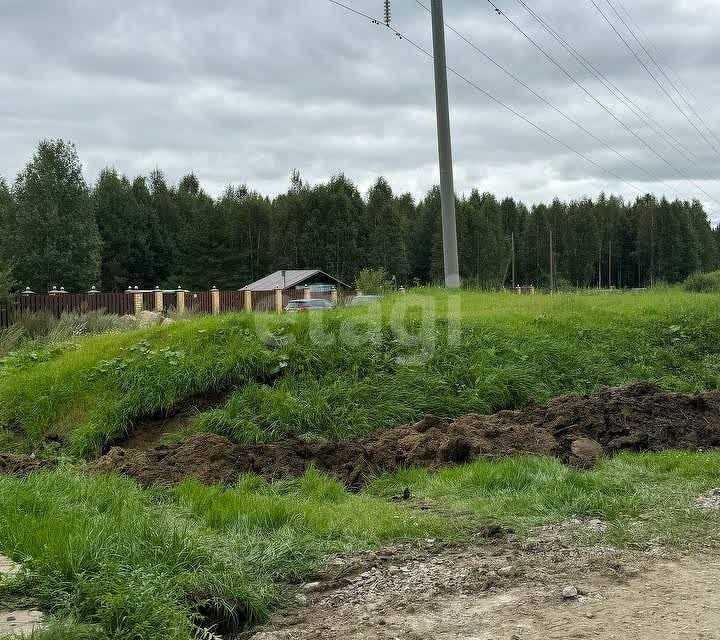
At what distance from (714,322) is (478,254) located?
62906 millimetres

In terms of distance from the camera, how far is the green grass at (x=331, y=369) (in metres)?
9.38

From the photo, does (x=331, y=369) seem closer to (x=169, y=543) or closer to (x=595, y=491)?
(x=595, y=491)

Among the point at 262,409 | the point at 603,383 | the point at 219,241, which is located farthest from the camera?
the point at 219,241

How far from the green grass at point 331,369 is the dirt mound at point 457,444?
0.82 metres

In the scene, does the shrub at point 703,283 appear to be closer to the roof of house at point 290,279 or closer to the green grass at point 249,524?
the green grass at point 249,524

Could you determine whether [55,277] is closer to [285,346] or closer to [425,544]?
[285,346]

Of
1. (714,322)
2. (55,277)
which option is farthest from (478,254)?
(714,322)

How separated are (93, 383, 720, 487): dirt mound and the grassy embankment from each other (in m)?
Answer: 0.46

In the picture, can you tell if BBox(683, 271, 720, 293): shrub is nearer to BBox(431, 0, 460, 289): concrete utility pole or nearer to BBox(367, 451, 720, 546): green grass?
BBox(431, 0, 460, 289): concrete utility pole

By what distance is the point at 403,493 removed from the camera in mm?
6605

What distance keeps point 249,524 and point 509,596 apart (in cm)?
195

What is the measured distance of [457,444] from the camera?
25.4ft

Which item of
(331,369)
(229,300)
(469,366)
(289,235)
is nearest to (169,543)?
(331,369)

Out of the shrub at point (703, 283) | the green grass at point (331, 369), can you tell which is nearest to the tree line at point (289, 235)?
the shrub at point (703, 283)
